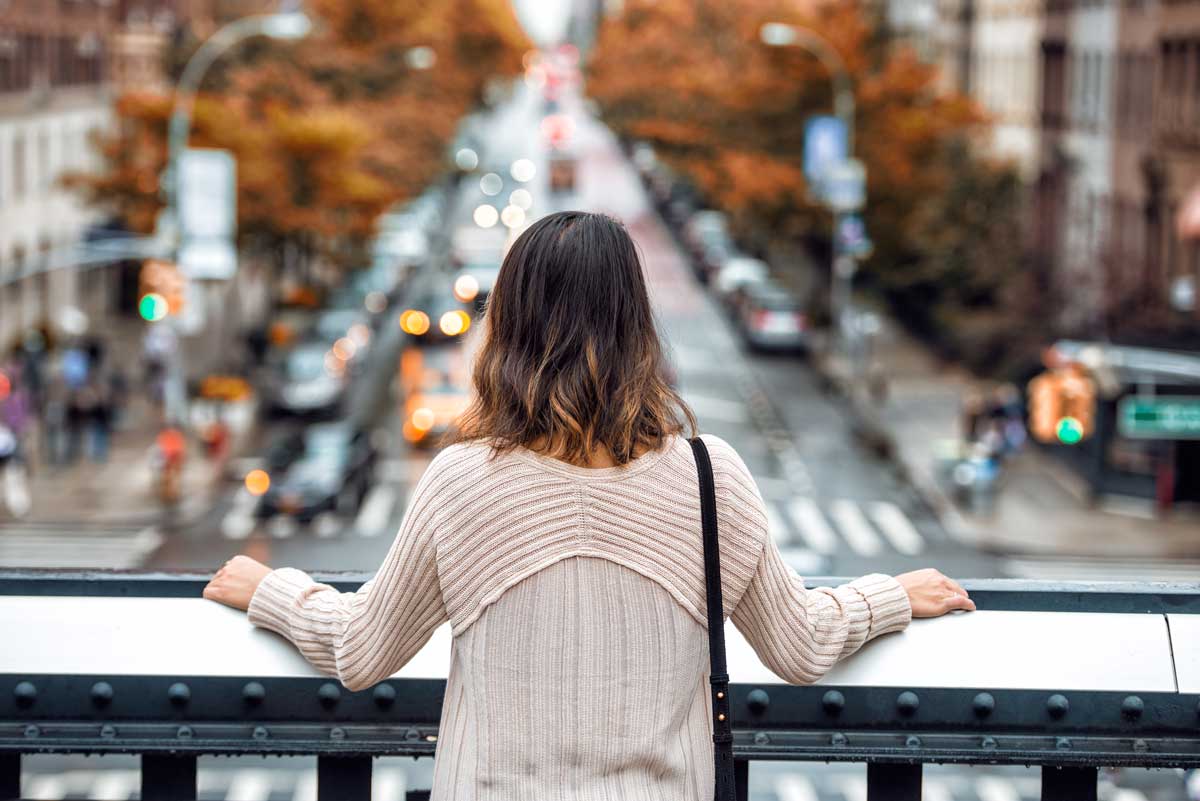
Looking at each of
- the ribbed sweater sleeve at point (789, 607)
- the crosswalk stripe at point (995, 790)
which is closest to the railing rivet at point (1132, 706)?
the ribbed sweater sleeve at point (789, 607)

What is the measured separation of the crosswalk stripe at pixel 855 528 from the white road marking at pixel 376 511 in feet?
28.9

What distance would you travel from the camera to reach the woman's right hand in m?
3.98

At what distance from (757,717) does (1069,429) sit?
19.6 m

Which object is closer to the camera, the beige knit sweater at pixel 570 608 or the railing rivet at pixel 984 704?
the beige knit sweater at pixel 570 608

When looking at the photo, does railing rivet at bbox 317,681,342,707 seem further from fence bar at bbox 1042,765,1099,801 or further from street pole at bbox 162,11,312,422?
street pole at bbox 162,11,312,422

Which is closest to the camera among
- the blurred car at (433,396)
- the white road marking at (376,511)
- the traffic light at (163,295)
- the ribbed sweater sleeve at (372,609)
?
the ribbed sweater sleeve at (372,609)

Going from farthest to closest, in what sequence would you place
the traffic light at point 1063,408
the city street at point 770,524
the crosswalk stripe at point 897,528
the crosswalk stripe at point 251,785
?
the crosswalk stripe at point 897,528 → the traffic light at point 1063,408 → the city street at point 770,524 → the crosswalk stripe at point 251,785

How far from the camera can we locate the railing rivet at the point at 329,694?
13.1 feet

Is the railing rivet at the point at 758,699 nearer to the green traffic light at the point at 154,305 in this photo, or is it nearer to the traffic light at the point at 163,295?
the traffic light at the point at 163,295

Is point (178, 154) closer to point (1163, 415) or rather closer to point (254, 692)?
point (1163, 415)

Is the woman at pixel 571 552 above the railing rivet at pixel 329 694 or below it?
above

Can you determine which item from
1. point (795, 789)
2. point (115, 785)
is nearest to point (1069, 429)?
point (795, 789)

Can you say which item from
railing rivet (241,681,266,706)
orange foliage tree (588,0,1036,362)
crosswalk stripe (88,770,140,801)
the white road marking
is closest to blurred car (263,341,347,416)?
the white road marking

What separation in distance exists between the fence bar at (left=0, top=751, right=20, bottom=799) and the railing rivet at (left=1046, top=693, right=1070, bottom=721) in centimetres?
220
